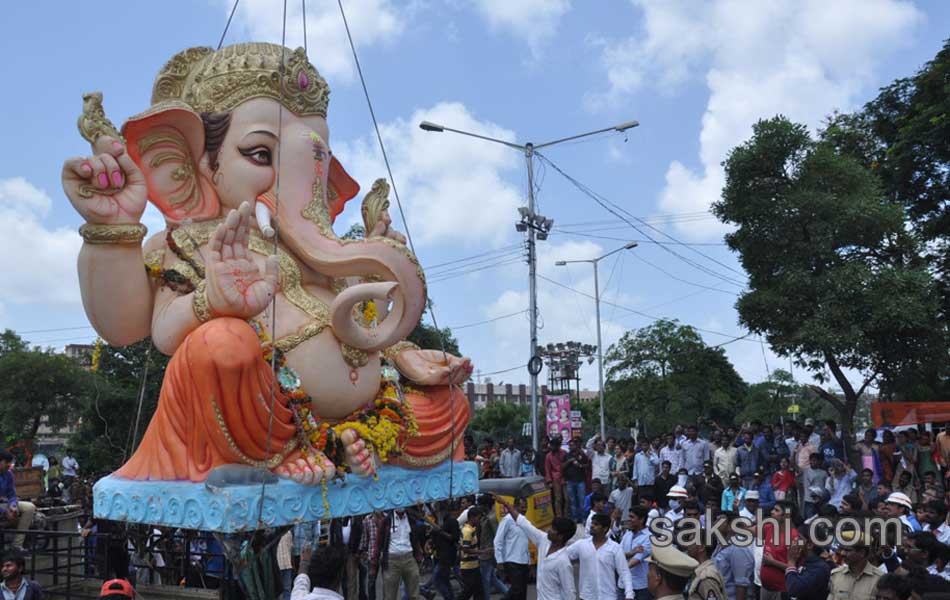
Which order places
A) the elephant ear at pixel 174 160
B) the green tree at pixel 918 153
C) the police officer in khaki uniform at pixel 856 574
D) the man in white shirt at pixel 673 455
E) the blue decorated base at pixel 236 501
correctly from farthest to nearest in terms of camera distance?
the green tree at pixel 918 153 < the man in white shirt at pixel 673 455 < the elephant ear at pixel 174 160 < the blue decorated base at pixel 236 501 < the police officer in khaki uniform at pixel 856 574

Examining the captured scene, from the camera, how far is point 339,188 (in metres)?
9.45

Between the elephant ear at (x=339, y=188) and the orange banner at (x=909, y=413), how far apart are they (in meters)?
13.7

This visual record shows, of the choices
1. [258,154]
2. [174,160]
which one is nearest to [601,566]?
[258,154]

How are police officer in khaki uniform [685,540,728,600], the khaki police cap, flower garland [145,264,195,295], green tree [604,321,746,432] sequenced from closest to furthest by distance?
the khaki police cap
police officer in khaki uniform [685,540,728,600]
flower garland [145,264,195,295]
green tree [604,321,746,432]

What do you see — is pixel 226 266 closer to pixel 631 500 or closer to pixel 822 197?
pixel 631 500

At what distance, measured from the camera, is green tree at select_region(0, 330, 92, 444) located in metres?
33.5

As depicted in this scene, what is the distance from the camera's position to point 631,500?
41.4 ft

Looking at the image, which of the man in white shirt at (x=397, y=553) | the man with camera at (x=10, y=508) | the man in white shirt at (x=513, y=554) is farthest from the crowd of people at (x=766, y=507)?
the man with camera at (x=10, y=508)

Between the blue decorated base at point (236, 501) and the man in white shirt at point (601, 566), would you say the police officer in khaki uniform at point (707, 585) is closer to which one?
the man in white shirt at point (601, 566)

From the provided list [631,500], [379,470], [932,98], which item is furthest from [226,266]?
[932,98]

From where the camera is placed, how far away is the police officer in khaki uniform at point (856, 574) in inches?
237

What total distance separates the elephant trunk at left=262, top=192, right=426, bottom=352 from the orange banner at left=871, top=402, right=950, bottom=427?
1390 cm

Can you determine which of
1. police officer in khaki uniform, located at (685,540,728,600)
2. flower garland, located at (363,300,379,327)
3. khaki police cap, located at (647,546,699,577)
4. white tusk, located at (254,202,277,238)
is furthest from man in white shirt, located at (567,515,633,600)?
white tusk, located at (254,202,277,238)

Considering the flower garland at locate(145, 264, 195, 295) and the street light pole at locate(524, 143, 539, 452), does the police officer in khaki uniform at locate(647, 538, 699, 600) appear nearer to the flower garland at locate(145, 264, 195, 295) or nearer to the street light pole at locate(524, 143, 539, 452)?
the flower garland at locate(145, 264, 195, 295)
